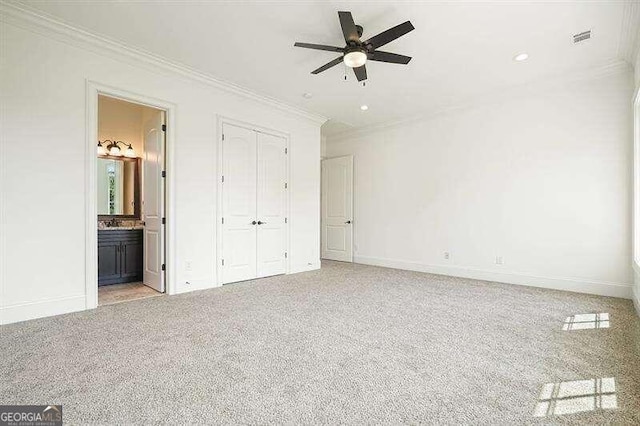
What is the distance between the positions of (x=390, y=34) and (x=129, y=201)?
5.00 metres

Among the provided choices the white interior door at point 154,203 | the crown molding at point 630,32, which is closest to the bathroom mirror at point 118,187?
the white interior door at point 154,203

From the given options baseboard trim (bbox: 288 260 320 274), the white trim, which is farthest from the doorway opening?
the white trim

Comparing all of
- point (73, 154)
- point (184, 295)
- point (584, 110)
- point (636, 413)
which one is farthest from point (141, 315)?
point (584, 110)

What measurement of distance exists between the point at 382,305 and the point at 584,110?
385cm

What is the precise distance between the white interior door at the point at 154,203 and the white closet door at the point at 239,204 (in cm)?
85

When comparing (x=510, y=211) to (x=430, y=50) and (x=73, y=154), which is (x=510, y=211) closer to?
(x=430, y=50)

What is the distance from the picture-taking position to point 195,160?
14.3ft

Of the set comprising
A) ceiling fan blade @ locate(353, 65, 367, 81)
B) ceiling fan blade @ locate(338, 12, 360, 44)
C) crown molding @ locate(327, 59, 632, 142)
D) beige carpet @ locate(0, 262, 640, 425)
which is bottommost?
beige carpet @ locate(0, 262, 640, 425)

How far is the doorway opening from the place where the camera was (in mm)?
4234

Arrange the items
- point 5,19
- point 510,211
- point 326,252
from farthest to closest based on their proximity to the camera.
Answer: point 326,252
point 510,211
point 5,19

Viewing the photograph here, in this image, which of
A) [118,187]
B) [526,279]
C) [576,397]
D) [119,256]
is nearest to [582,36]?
[526,279]

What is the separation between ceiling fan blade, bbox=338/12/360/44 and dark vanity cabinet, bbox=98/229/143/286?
169 inches

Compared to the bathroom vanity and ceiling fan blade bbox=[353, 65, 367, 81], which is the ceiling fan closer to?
ceiling fan blade bbox=[353, 65, 367, 81]

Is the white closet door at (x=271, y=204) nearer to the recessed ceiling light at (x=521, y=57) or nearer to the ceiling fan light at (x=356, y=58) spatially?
the ceiling fan light at (x=356, y=58)
